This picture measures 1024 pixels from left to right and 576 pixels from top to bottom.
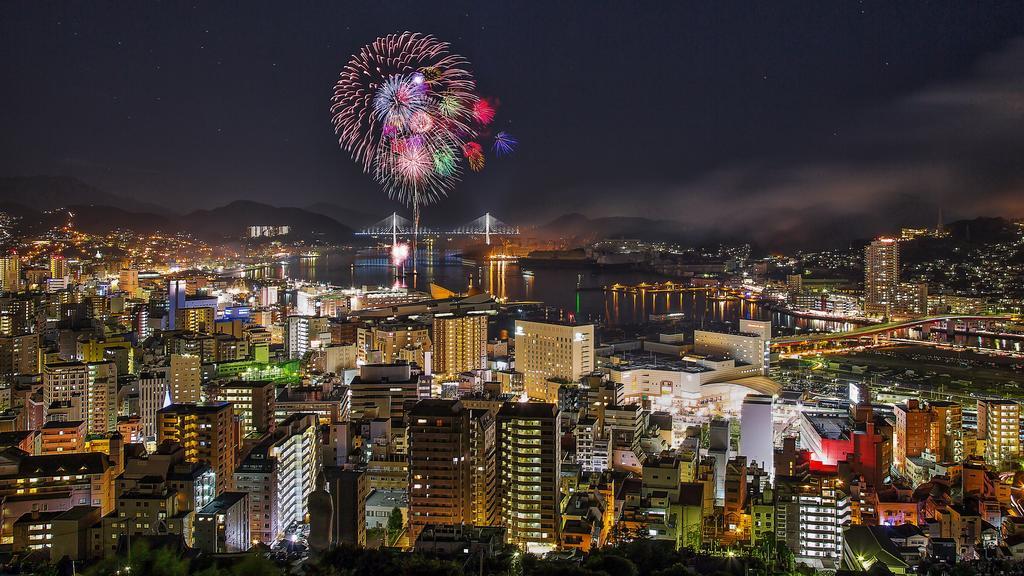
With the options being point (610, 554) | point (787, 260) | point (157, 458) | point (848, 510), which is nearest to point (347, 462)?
point (157, 458)

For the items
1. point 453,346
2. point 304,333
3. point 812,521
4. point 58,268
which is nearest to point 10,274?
point 58,268

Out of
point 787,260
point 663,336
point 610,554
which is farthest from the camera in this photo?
point 787,260

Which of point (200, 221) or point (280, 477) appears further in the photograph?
point (200, 221)

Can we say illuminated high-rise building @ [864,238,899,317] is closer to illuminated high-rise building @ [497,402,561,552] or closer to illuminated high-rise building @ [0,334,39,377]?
illuminated high-rise building @ [497,402,561,552]

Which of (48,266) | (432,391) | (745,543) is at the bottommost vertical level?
(745,543)

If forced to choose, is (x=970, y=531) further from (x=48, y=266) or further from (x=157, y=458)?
(x=48, y=266)

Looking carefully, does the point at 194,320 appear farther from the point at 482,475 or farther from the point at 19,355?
the point at 482,475
